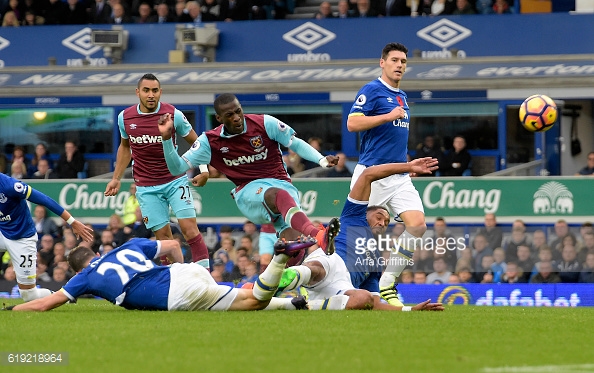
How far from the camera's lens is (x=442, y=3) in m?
21.3

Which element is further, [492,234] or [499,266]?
[492,234]

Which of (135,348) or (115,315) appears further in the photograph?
(115,315)

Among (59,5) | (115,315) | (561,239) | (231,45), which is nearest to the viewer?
(115,315)

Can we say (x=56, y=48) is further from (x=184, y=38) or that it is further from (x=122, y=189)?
(x=122, y=189)

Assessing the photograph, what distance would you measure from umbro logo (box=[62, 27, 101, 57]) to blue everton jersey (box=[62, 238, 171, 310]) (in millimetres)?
13981

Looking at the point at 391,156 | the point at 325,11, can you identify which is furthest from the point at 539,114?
the point at 325,11

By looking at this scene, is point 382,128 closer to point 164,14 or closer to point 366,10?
point 366,10

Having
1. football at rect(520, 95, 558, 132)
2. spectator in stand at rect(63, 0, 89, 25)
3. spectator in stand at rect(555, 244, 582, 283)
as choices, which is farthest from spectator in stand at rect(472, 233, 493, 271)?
spectator in stand at rect(63, 0, 89, 25)

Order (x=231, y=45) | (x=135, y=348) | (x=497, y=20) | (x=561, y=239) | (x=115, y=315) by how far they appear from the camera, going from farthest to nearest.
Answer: (x=231, y=45) < (x=497, y=20) < (x=561, y=239) < (x=115, y=315) < (x=135, y=348)

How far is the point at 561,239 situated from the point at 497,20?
7.27 meters

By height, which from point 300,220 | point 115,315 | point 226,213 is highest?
point 300,220

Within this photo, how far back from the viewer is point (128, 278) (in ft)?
32.2

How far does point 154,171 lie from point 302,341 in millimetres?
5240

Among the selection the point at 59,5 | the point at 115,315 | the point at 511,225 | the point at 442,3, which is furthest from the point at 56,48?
the point at 115,315
